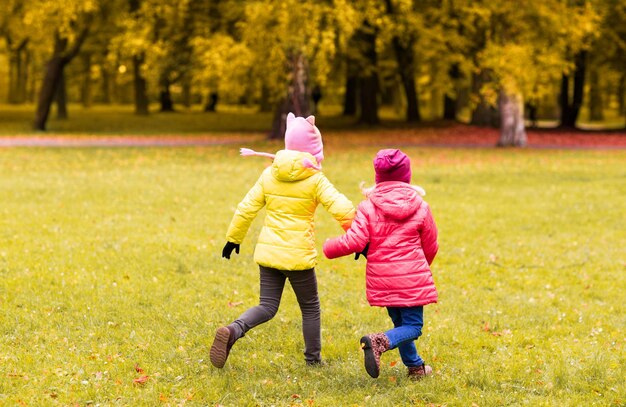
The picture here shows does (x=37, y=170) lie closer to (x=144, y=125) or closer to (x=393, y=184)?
(x=393, y=184)

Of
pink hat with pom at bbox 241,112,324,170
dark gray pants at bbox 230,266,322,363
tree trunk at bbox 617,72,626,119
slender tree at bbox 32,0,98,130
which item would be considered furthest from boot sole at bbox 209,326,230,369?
tree trunk at bbox 617,72,626,119

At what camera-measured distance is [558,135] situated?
3844 centimetres

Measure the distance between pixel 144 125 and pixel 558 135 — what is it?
2039 centimetres

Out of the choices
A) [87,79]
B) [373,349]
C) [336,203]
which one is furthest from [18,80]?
[373,349]

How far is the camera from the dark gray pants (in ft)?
19.9

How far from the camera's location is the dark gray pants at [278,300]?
6055 millimetres

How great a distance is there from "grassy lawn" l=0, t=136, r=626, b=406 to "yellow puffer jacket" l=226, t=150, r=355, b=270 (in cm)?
93

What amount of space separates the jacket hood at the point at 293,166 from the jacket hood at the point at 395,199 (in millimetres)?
509

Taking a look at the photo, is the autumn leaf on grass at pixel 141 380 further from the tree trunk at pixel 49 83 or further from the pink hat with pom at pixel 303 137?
the tree trunk at pixel 49 83

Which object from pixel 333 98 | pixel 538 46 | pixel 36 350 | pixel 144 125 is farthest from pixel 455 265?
pixel 333 98

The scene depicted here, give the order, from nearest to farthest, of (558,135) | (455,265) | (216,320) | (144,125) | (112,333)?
(112,333) → (216,320) → (455,265) → (558,135) → (144,125)

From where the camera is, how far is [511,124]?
3109cm

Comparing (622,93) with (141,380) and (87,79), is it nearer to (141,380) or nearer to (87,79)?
(87,79)

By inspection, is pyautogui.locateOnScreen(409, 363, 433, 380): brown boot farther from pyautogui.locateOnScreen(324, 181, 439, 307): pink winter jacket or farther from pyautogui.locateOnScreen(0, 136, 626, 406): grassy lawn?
pyautogui.locateOnScreen(324, 181, 439, 307): pink winter jacket
